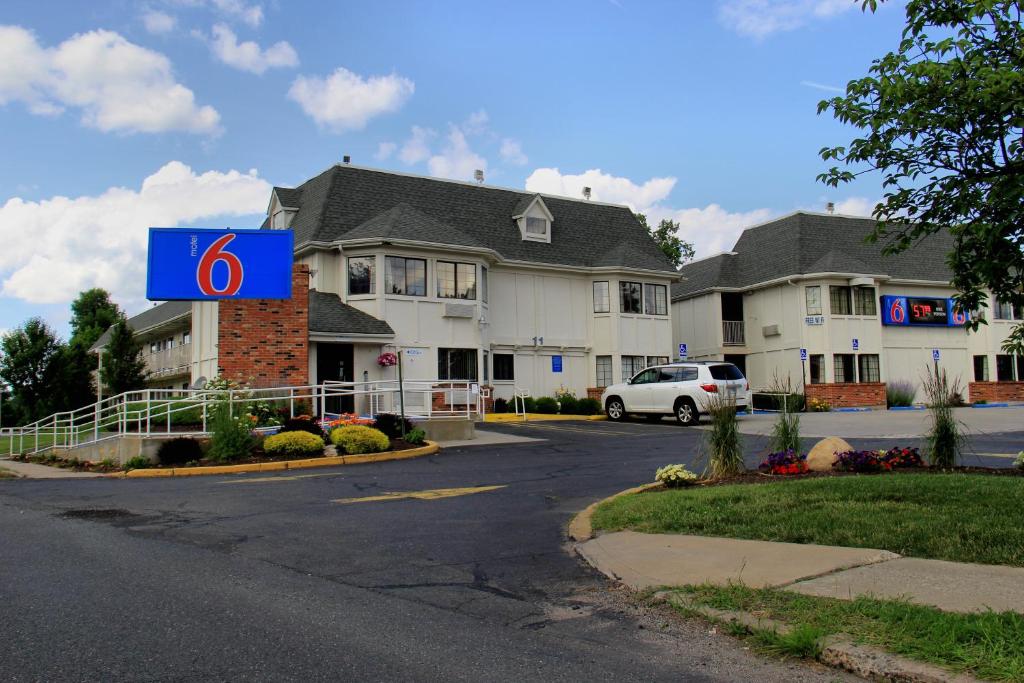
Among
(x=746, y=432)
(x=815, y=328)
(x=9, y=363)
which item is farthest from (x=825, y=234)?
(x=9, y=363)

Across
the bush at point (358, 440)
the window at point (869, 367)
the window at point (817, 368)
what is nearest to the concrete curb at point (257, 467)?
the bush at point (358, 440)

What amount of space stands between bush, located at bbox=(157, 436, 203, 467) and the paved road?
3961 mm

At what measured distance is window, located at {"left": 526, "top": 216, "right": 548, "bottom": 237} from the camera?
105 ft

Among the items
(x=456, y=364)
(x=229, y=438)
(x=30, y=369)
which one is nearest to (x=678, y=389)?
(x=456, y=364)

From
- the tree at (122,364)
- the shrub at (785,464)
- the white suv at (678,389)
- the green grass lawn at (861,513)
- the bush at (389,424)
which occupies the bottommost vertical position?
the green grass lawn at (861,513)

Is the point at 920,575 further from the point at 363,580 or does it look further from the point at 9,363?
the point at 9,363

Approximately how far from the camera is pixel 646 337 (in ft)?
107

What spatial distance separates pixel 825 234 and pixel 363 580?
34.8m

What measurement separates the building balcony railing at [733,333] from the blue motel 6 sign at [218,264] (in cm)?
2293

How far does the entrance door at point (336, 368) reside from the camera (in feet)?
82.3

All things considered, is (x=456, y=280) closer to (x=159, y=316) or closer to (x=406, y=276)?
(x=406, y=276)

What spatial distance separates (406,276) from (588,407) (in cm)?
848

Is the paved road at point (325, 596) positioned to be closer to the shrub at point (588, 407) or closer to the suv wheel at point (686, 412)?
the suv wheel at point (686, 412)

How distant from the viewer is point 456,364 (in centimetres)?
2770
